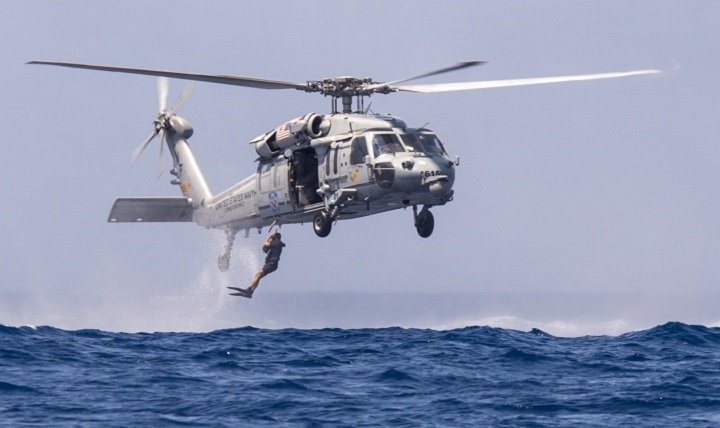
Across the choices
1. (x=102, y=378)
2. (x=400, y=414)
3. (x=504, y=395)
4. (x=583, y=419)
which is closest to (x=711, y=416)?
(x=583, y=419)

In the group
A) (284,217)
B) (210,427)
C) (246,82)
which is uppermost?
(246,82)

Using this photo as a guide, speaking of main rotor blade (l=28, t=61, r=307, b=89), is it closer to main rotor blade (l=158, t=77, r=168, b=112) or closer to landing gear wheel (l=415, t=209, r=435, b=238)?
landing gear wheel (l=415, t=209, r=435, b=238)

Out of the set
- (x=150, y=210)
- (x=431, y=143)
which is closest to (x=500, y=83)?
(x=431, y=143)

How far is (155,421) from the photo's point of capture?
17.6 metres

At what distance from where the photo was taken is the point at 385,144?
28.2 metres

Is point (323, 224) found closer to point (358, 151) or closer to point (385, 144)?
point (358, 151)

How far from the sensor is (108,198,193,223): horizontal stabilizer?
3494 cm

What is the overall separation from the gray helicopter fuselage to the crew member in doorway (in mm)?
574

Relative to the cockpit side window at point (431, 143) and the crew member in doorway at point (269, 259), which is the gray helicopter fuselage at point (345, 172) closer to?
the cockpit side window at point (431, 143)

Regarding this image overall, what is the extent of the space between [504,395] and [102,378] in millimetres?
7850

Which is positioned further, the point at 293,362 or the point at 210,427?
the point at 293,362

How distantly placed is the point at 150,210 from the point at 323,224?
8.34 meters

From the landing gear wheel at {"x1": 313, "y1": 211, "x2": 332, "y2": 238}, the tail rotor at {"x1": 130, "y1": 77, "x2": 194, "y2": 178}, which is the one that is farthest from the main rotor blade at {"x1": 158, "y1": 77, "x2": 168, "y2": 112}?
the landing gear wheel at {"x1": 313, "y1": 211, "x2": 332, "y2": 238}

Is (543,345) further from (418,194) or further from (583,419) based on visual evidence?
(583,419)
